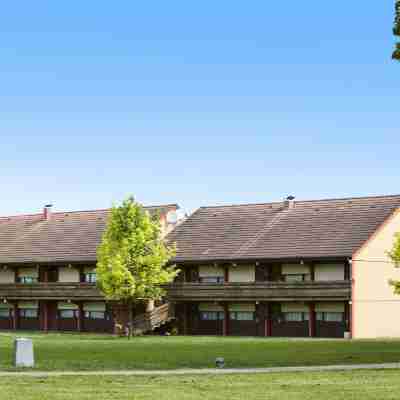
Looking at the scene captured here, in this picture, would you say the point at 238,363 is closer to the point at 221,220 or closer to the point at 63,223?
the point at 221,220

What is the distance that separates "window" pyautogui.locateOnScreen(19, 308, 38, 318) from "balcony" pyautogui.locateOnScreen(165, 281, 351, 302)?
13.7 meters

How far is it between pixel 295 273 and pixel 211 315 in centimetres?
738

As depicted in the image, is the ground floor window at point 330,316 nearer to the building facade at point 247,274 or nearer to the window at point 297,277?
the building facade at point 247,274

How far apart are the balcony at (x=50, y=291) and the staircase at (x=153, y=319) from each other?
15.7ft

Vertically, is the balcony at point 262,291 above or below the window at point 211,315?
above

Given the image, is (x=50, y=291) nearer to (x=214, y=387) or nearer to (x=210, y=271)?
(x=210, y=271)

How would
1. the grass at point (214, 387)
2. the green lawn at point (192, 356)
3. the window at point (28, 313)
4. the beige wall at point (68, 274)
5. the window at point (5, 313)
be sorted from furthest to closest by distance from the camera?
the window at point (5, 313) < the window at point (28, 313) < the beige wall at point (68, 274) < the green lawn at point (192, 356) < the grass at point (214, 387)

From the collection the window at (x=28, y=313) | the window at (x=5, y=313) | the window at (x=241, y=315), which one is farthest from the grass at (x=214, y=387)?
the window at (x=5, y=313)

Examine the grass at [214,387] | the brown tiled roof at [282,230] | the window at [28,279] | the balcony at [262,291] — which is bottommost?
the grass at [214,387]

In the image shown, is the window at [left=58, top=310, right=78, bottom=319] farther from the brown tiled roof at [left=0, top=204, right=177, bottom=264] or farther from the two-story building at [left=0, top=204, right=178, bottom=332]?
the brown tiled roof at [left=0, top=204, right=177, bottom=264]

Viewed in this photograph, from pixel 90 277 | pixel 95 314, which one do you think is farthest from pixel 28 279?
pixel 95 314

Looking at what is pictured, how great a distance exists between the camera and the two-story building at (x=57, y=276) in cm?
7872

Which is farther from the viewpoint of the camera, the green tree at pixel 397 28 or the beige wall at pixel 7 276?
the beige wall at pixel 7 276

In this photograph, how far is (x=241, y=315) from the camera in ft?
238
